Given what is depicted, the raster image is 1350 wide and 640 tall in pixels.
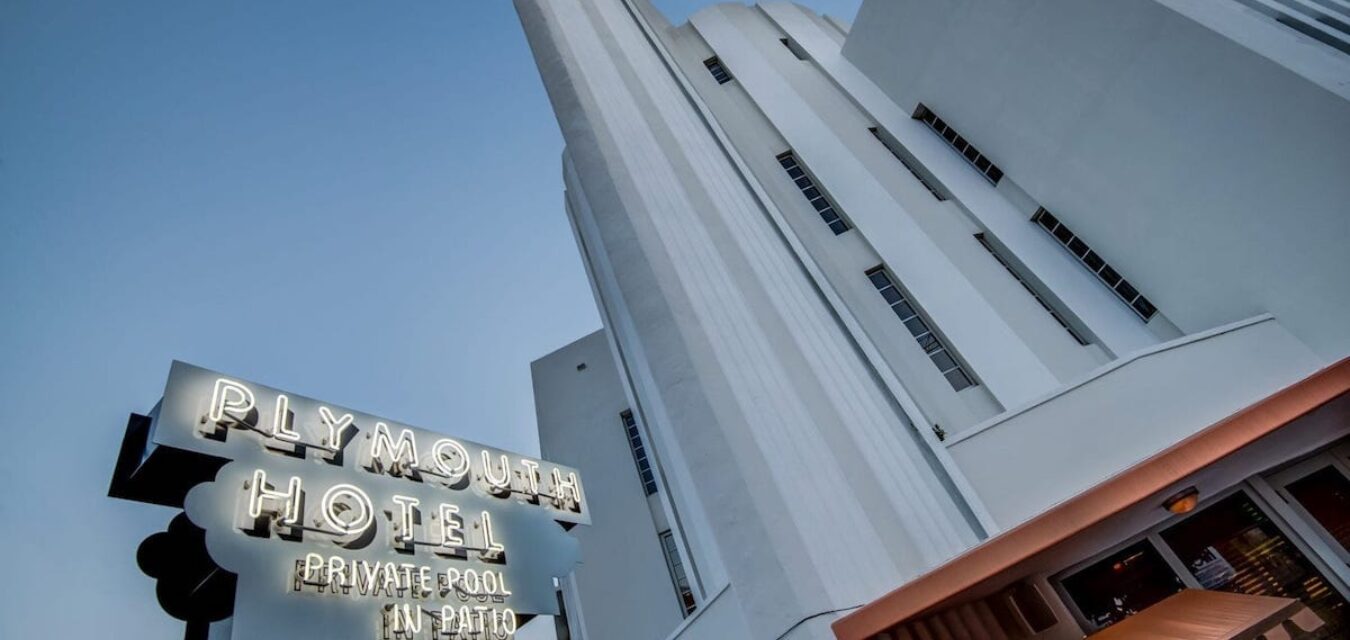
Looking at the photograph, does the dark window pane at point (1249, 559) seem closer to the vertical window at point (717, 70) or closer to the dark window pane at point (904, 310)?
the dark window pane at point (904, 310)

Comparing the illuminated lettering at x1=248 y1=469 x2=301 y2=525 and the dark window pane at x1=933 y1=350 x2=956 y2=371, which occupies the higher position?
the dark window pane at x1=933 y1=350 x2=956 y2=371

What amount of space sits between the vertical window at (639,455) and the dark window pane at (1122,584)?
896 centimetres

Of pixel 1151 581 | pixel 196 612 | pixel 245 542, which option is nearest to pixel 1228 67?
pixel 1151 581

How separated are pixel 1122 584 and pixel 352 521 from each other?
27.9 feet

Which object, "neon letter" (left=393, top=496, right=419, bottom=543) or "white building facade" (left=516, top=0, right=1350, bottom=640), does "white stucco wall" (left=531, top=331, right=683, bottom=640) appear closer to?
"white building facade" (left=516, top=0, right=1350, bottom=640)

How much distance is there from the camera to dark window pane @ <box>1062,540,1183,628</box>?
19.5 ft

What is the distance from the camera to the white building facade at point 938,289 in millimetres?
6559

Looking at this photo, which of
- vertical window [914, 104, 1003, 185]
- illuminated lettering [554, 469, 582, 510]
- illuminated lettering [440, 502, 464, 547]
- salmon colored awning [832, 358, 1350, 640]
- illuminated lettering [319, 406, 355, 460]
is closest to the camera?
salmon colored awning [832, 358, 1350, 640]

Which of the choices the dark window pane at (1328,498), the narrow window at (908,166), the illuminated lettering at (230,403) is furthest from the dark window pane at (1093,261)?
the illuminated lettering at (230,403)

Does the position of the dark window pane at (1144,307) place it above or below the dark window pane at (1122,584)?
above

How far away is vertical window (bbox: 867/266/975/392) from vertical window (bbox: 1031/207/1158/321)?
3.05m

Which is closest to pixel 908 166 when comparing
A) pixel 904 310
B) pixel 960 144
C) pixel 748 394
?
pixel 960 144

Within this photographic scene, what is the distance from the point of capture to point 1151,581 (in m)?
5.98

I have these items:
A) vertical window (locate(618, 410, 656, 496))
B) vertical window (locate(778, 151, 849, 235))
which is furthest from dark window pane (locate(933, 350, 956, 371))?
vertical window (locate(618, 410, 656, 496))
